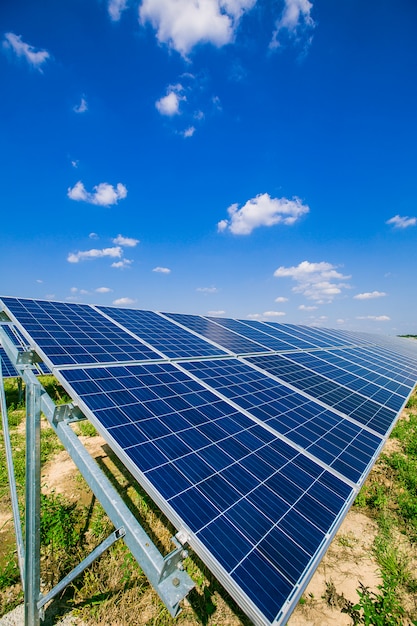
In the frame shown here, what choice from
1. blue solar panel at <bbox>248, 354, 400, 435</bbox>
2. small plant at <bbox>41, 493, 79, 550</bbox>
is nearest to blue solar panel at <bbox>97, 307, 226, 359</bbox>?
blue solar panel at <bbox>248, 354, 400, 435</bbox>

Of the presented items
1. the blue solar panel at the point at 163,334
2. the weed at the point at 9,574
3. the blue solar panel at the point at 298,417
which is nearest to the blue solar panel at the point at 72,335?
the blue solar panel at the point at 163,334

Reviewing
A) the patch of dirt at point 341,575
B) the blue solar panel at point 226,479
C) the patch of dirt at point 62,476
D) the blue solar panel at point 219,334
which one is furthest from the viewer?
the blue solar panel at point 219,334

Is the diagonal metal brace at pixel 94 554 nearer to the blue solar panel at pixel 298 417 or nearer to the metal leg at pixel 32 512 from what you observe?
the metal leg at pixel 32 512

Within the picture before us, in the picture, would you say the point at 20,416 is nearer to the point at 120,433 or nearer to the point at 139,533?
the point at 120,433

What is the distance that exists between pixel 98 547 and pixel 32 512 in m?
1.91

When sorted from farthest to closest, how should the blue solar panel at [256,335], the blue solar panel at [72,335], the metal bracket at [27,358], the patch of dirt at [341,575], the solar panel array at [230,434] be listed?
1. the blue solar panel at [256,335]
2. the blue solar panel at [72,335]
3. the metal bracket at [27,358]
4. the patch of dirt at [341,575]
5. the solar panel array at [230,434]

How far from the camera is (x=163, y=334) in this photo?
11773mm

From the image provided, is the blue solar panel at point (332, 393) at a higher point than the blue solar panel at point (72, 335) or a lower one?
lower

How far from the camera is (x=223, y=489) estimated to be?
4.38 meters

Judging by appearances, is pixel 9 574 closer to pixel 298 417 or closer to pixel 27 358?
pixel 27 358

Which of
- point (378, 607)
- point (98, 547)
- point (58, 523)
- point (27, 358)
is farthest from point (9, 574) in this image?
point (378, 607)

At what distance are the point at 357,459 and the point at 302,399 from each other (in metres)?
2.48

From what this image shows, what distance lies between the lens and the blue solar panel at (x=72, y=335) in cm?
701

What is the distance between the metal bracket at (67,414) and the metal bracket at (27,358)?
2140mm
